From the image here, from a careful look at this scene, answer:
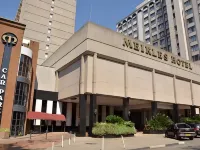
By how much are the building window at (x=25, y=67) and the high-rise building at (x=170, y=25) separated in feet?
196

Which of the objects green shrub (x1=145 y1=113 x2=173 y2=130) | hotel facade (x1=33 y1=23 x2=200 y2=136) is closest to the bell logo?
hotel facade (x1=33 y1=23 x2=200 y2=136)

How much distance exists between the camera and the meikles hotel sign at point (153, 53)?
35.7 m

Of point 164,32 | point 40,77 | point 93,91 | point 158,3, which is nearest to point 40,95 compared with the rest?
point 40,77

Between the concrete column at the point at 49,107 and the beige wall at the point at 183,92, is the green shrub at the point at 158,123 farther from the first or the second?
the concrete column at the point at 49,107

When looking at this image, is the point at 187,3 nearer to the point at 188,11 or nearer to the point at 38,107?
the point at 188,11

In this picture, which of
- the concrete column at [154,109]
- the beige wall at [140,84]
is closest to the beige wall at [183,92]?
the concrete column at [154,109]

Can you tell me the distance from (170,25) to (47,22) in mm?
47671

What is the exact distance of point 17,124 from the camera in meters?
27.8

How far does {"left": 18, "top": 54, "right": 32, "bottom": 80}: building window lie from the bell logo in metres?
2.13

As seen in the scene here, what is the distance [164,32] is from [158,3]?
49.1 feet

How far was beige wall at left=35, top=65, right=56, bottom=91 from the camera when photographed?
122ft

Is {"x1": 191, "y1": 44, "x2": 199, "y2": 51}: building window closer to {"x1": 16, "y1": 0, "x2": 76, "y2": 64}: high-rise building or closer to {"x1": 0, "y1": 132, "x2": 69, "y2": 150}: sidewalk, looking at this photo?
{"x1": 16, "y1": 0, "x2": 76, "y2": 64}: high-rise building

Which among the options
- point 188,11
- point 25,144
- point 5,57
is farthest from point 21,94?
point 188,11

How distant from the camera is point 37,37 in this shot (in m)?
61.7
